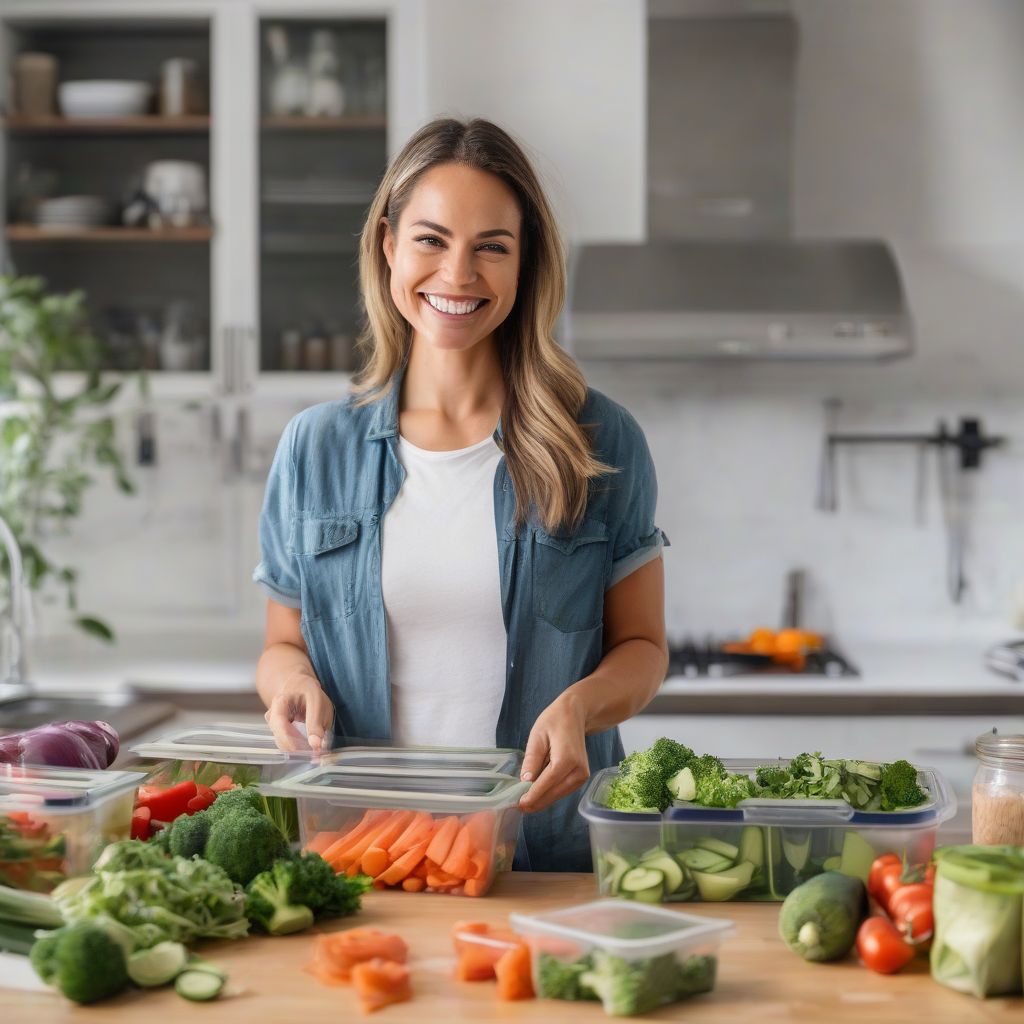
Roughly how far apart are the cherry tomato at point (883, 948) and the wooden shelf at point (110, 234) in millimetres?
2873

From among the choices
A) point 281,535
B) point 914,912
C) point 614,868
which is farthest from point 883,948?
point 281,535

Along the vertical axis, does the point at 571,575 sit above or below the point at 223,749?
above

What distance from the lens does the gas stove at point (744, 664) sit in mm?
3117

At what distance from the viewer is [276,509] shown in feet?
5.84

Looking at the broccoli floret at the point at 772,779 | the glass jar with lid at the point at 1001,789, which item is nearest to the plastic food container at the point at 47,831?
the broccoli floret at the point at 772,779

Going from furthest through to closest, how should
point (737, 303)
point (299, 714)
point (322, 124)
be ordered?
point (322, 124) < point (737, 303) < point (299, 714)

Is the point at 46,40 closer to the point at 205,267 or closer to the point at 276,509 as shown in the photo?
the point at 205,267

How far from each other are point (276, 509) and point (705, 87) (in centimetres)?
201

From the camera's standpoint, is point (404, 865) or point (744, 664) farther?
point (744, 664)

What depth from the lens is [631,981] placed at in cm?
104

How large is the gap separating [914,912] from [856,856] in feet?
0.38

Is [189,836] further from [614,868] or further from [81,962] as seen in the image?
[614,868]

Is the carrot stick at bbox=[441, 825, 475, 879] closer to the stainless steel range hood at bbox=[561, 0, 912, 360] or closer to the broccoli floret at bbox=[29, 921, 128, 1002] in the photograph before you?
the broccoli floret at bbox=[29, 921, 128, 1002]

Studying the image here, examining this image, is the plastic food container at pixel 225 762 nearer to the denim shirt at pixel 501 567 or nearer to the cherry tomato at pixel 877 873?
the denim shirt at pixel 501 567
